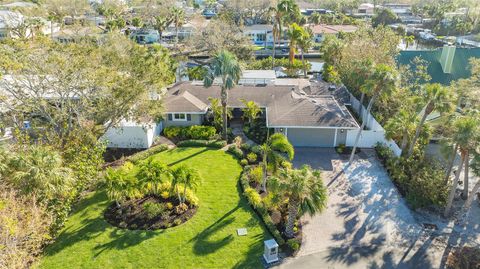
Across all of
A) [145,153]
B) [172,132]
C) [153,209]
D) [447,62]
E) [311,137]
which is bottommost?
[153,209]

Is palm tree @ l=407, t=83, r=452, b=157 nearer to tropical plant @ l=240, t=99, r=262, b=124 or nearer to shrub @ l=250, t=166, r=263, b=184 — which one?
shrub @ l=250, t=166, r=263, b=184

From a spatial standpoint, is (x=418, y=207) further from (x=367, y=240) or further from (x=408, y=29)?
(x=408, y=29)

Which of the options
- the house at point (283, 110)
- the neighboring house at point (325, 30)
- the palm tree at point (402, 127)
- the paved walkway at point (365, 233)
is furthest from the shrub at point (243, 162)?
the neighboring house at point (325, 30)

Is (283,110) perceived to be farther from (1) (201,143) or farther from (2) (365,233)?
(2) (365,233)

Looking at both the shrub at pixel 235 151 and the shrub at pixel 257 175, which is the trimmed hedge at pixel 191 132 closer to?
the shrub at pixel 235 151

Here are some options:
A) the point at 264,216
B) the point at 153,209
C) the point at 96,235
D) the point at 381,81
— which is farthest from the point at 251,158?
the point at 96,235

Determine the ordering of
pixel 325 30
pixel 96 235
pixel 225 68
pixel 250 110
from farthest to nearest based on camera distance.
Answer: pixel 325 30
pixel 250 110
pixel 225 68
pixel 96 235
